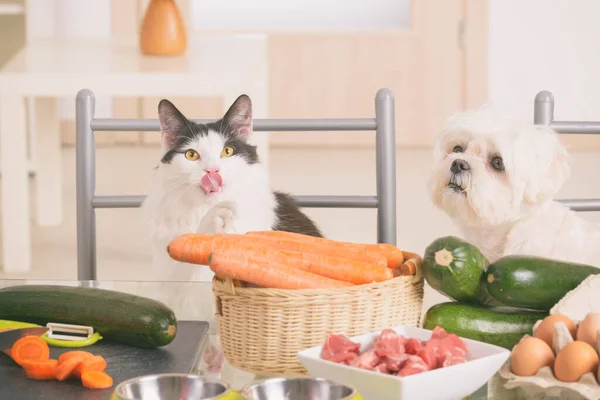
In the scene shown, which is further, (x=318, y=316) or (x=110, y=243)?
(x=110, y=243)

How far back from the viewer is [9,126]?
3.46 m

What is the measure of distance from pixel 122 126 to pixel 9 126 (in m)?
1.79

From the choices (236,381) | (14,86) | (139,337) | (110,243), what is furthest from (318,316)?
(110,243)

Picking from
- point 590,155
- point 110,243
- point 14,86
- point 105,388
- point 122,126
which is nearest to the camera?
point 105,388

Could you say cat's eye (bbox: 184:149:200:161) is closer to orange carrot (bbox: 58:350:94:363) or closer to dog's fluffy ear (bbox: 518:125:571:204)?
dog's fluffy ear (bbox: 518:125:571:204)

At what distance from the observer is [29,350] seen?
1116 millimetres

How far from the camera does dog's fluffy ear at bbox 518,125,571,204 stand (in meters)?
1.70

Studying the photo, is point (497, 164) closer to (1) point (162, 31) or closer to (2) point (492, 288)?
(2) point (492, 288)

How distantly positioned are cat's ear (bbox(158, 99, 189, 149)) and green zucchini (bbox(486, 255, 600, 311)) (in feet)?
2.62

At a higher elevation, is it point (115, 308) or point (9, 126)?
point (9, 126)

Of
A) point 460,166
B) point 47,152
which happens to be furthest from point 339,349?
point 47,152

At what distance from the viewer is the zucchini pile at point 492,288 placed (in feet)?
3.82

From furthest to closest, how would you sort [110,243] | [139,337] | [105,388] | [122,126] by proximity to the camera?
1. [110,243]
2. [122,126]
3. [139,337]
4. [105,388]

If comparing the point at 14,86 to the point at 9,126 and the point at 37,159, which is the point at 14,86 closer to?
the point at 9,126
